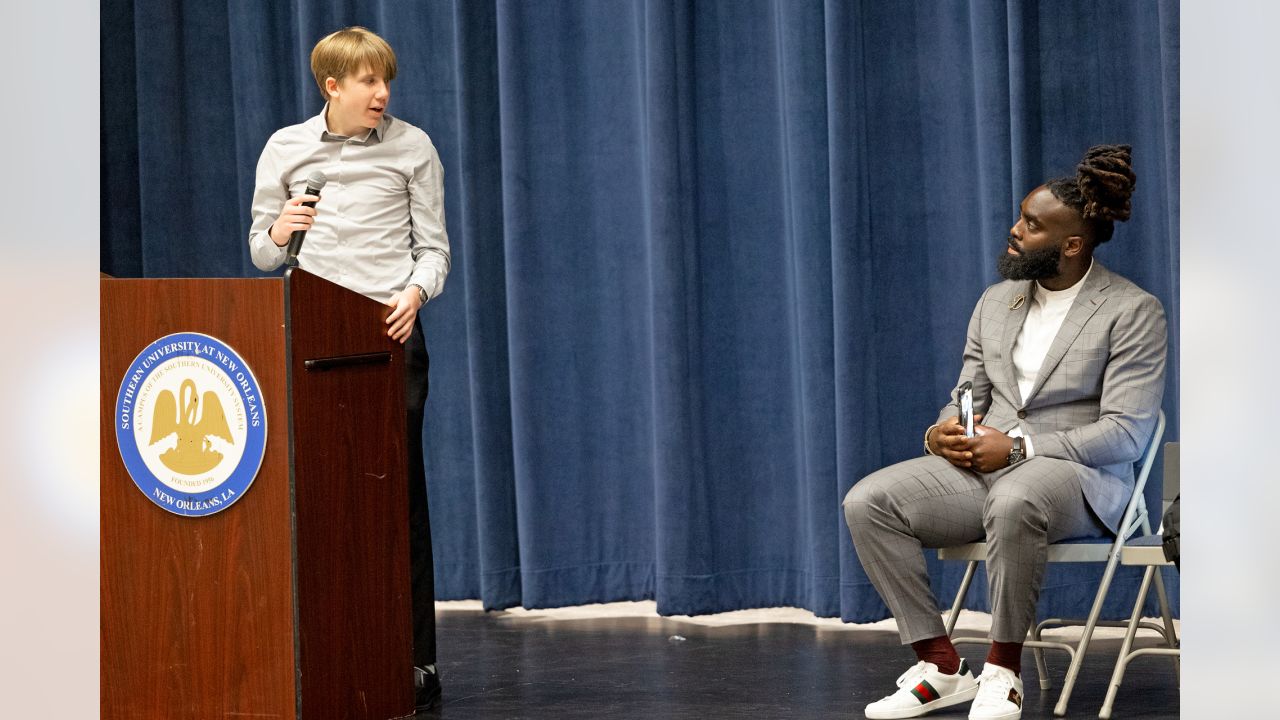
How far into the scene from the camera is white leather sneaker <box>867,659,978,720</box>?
2809 mm

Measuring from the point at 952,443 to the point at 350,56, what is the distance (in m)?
1.64

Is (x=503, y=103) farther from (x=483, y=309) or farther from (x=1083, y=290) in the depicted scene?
(x=1083, y=290)

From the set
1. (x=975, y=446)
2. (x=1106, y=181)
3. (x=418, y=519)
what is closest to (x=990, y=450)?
(x=975, y=446)

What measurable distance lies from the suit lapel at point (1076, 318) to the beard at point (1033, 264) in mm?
89

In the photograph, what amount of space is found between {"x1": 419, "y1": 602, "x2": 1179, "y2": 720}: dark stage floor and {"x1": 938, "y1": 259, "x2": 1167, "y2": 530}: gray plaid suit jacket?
550 millimetres

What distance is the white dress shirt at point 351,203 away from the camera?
297 cm

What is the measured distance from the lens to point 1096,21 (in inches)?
145

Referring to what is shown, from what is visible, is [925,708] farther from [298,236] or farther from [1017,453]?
[298,236]

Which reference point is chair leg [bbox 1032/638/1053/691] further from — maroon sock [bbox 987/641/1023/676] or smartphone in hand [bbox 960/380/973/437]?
smartphone in hand [bbox 960/380/973/437]

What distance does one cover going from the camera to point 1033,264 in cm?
301

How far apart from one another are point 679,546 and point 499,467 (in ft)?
2.27
